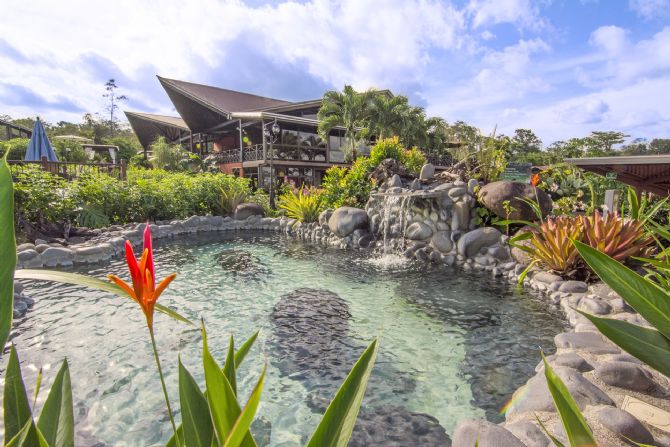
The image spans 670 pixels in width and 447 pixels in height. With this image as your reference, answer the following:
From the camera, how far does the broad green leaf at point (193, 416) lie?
849 mm

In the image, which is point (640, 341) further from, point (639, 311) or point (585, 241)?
point (585, 241)

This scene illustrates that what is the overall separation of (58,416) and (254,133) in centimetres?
2438

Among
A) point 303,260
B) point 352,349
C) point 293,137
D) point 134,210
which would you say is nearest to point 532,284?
point 352,349

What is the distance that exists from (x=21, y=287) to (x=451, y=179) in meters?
9.68

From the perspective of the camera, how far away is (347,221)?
10.2m

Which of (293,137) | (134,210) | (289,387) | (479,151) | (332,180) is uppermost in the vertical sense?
(293,137)

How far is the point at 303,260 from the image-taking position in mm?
8242

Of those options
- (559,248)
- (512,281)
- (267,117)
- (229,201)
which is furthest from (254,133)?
(559,248)

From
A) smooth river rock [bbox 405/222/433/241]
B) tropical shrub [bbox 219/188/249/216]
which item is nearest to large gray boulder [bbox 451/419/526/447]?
smooth river rock [bbox 405/222/433/241]

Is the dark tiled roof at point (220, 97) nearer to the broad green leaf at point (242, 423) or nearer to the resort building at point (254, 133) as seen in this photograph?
the resort building at point (254, 133)

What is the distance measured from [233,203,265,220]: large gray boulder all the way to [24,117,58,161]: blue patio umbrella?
8477mm

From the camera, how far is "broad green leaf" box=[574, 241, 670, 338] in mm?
933

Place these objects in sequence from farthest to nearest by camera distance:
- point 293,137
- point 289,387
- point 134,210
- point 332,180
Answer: point 293,137
point 332,180
point 134,210
point 289,387

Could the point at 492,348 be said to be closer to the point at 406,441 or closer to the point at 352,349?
the point at 352,349
